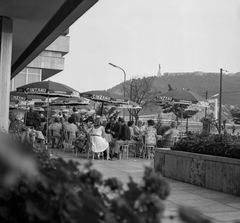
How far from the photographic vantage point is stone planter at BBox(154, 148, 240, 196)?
7.26 meters

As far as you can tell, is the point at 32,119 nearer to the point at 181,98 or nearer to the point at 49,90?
the point at 49,90

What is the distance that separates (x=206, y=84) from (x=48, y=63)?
9035 centimetres

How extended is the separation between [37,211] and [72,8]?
7.83 metres

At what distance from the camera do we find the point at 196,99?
50.7 feet

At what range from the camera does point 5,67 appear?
1130 cm

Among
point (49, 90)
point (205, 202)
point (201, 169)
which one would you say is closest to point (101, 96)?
point (49, 90)

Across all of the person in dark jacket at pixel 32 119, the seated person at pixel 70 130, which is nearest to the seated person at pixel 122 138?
the seated person at pixel 70 130

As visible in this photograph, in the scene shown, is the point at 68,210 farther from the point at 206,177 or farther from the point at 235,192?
the point at 206,177

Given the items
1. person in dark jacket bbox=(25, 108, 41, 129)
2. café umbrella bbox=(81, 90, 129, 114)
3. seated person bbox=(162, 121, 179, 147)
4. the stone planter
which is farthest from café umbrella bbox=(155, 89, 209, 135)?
the stone planter

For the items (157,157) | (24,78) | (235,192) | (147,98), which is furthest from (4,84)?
(147,98)

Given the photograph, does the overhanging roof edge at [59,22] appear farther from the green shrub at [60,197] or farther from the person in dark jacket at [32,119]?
the green shrub at [60,197]

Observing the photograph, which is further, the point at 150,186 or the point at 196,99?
the point at 196,99

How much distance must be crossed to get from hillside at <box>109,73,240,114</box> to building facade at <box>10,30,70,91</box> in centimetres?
7622

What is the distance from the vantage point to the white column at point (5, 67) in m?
11.0
